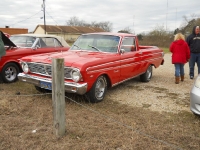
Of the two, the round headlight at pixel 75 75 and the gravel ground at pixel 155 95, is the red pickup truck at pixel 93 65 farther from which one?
the gravel ground at pixel 155 95

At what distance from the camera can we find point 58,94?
313 cm

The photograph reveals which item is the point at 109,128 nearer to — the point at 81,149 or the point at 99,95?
the point at 81,149

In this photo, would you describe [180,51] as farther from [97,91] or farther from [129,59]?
[97,91]

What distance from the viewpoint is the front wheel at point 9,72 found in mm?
6598

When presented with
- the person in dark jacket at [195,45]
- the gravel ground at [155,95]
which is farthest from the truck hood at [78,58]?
the person in dark jacket at [195,45]

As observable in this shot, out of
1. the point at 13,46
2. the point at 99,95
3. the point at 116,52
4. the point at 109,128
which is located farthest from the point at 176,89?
the point at 13,46

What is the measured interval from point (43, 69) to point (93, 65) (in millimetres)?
1194

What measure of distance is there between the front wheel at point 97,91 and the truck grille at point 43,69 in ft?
2.03

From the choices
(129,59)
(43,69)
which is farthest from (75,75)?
(129,59)

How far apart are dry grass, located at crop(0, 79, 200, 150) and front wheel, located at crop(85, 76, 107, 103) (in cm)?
17

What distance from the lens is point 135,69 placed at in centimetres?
659

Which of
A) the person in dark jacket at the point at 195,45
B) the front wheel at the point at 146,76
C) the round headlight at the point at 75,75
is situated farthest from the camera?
the person in dark jacket at the point at 195,45

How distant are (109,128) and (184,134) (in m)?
1.21

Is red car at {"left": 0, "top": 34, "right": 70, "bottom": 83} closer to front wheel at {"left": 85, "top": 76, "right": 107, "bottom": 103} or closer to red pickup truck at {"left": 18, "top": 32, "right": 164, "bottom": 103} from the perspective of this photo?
red pickup truck at {"left": 18, "top": 32, "right": 164, "bottom": 103}
